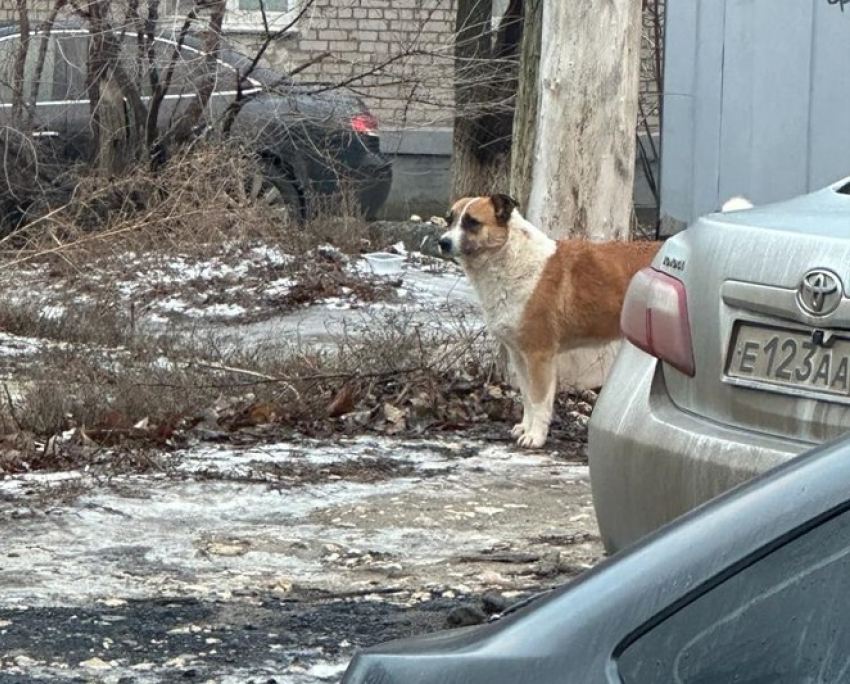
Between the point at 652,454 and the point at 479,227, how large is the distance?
4.56 metres

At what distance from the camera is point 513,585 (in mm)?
5238

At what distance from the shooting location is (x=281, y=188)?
13625 mm

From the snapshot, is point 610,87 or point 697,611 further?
point 610,87

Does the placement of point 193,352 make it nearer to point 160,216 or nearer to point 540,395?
point 540,395

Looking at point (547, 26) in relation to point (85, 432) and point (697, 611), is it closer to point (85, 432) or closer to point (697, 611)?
point (85, 432)

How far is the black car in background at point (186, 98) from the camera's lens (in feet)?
38.3

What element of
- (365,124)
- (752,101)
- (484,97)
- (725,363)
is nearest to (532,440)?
(752,101)

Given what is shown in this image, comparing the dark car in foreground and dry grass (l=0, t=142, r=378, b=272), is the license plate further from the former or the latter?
dry grass (l=0, t=142, r=378, b=272)

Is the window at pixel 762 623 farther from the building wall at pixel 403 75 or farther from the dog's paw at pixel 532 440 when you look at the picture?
the building wall at pixel 403 75

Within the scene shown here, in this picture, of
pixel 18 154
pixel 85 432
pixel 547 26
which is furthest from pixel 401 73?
pixel 85 432

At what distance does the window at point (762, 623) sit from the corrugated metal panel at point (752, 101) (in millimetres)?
7230

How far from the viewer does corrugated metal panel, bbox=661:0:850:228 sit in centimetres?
898

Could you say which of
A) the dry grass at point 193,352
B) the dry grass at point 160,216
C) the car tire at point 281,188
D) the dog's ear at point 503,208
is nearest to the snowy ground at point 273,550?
the dry grass at point 193,352

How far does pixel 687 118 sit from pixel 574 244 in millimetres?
2102
